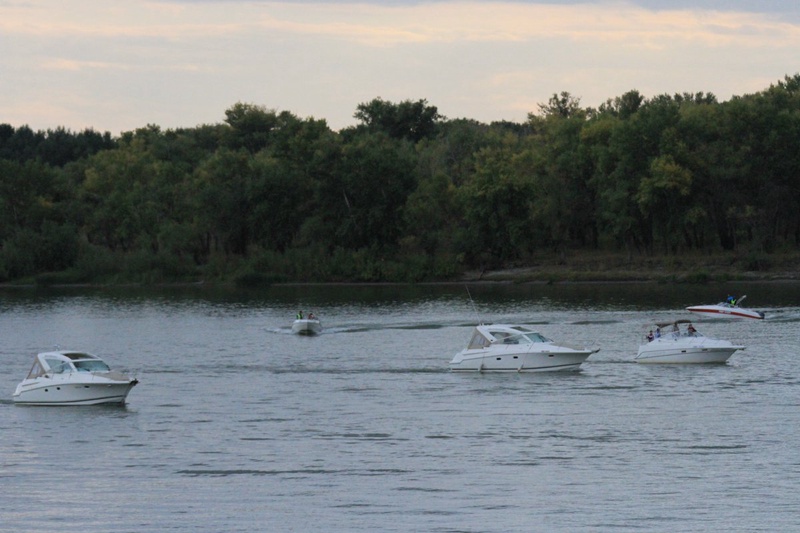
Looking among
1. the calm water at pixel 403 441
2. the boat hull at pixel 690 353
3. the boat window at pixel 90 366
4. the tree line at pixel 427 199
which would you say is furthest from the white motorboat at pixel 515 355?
the tree line at pixel 427 199

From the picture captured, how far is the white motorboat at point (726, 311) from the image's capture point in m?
92.2

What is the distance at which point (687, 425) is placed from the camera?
49.0 m

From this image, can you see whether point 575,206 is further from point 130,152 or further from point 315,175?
point 130,152

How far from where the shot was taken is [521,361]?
6600 centimetres

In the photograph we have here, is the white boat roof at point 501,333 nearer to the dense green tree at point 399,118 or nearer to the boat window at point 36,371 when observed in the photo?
the boat window at point 36,371

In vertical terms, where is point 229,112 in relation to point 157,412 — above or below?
above

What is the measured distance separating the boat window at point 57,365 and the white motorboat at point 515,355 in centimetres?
2057

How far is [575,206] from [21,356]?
7887 centimetres

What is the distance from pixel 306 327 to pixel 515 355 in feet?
90.7

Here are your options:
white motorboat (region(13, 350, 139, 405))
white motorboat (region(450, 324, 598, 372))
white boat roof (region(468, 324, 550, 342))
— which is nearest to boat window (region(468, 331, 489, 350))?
white motorboat (region(450, 324, 598, 372))

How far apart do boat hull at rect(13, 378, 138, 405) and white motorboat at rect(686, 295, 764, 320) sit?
5205 cm

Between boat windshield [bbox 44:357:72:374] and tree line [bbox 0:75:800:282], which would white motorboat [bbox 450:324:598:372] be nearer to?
boat windshield [bbox 44:357:72:374]

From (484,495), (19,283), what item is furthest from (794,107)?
(484,495)

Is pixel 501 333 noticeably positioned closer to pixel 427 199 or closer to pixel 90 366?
pixel 90 366
